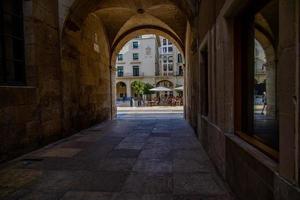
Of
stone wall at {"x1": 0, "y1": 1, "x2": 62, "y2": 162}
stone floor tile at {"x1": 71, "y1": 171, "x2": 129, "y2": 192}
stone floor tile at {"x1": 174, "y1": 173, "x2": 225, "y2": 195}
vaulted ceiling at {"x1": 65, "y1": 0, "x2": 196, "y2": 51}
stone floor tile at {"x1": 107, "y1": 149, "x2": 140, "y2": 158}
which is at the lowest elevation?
stone floor tile at {"x1": 174, "y1": 173, "x2": 225, "y2": 195}

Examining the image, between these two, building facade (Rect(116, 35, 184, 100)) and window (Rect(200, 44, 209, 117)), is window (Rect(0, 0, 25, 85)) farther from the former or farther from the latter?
building facade (Rect(116, 35, 184, 100))

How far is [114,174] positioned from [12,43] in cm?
349

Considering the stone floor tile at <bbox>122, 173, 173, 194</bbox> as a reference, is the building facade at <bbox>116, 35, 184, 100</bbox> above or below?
above

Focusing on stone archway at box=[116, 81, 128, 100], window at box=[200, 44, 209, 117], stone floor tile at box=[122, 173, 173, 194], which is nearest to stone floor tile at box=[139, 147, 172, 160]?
stone floor tile at box=[122, 173, 173, 194]

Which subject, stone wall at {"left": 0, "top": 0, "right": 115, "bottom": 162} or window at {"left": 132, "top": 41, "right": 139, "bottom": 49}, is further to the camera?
window at {"left": 132, "top": 41, "right": 139, "bottom": 49}

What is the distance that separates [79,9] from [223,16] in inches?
210

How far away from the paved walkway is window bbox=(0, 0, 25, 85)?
5.34 feet

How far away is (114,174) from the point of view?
3.78m

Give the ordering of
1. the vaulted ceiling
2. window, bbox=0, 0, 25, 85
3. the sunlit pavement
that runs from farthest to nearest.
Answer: the sunlit pavement
the vaulted ceiling
window, bbox=0, 0, 25, 85

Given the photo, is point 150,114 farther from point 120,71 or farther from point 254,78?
point 120,71

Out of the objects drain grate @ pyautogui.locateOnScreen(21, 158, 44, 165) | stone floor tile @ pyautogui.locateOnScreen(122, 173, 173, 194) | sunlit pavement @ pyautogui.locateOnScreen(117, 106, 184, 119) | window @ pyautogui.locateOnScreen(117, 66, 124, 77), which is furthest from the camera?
window @ pyautogui.locateOnScreen(117, 66, 124, 77)

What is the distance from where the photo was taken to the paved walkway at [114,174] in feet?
9.95

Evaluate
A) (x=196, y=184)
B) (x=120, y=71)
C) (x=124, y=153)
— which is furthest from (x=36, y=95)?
(x=120, y=71)

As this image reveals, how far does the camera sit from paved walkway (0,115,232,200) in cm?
303
